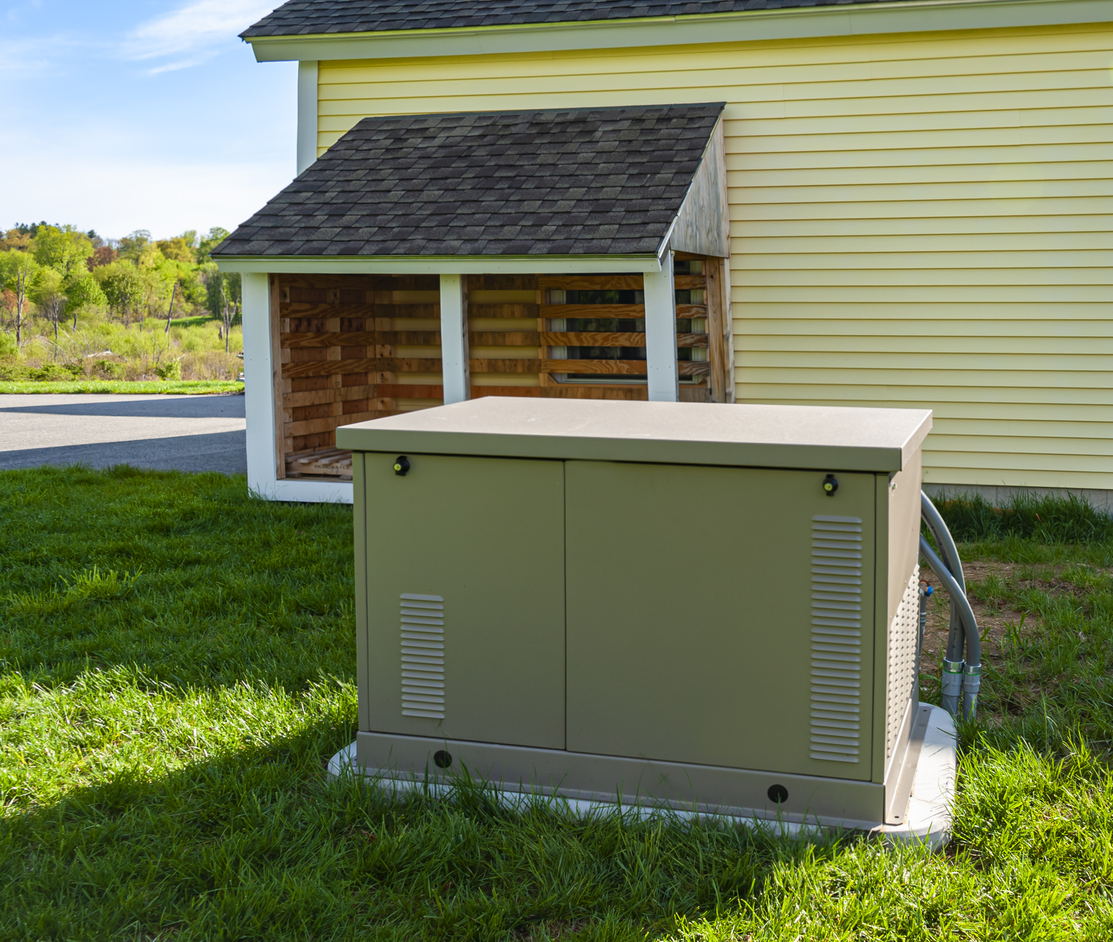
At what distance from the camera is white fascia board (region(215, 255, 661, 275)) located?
6.95 m

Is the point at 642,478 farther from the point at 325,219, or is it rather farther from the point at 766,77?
the point at 766,77

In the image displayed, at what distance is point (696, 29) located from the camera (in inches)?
331

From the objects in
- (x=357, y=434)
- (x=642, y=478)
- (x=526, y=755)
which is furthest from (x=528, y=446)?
(x=526, y=755)

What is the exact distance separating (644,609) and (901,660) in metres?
0.81

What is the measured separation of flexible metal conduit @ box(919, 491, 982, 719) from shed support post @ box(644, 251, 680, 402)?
142 inches

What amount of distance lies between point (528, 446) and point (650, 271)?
14.0 ft

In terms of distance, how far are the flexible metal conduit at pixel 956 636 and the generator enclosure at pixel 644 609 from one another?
25cm

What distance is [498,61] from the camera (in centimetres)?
905

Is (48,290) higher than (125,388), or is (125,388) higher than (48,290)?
(48,290)

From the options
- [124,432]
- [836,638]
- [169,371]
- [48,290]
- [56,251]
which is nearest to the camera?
[836,638]

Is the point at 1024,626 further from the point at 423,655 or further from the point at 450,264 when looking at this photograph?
the point at 450,264

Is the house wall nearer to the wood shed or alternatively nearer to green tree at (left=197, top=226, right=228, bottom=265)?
the wood shed

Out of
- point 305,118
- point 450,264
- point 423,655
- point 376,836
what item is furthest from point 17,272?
point 376,836

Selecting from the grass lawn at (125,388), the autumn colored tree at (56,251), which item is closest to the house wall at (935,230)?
the grass lawn at (125,388)
